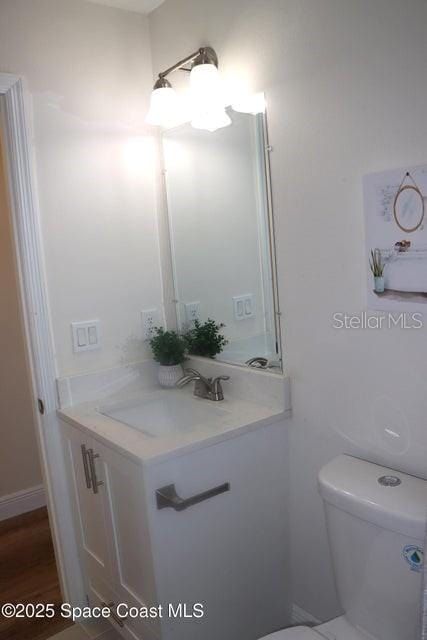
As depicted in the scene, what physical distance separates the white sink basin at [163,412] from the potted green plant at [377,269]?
719 mm

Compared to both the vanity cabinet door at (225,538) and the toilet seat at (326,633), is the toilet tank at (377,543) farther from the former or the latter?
the vanity cabinet door at (225,538)

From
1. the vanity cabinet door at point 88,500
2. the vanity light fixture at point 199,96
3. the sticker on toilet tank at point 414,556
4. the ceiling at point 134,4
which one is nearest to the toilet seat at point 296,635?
the sticker on toilet tank at point 414,556

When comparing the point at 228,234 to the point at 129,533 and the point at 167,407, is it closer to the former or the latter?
the point at 167,407

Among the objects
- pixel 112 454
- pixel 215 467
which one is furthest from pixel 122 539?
pixel 215 467

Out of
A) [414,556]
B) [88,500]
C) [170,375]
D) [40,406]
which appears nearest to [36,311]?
[40,406]

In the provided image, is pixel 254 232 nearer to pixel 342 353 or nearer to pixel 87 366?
pixel 342 353

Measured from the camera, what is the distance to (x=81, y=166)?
1881mm

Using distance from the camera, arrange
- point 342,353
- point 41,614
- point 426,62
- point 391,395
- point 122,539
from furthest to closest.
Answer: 1. point 41,614
2. point 122,539
3. point 342,353
4. point 391,395
5. point 426,62

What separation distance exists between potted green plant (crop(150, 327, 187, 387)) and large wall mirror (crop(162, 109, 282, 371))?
0.12 m

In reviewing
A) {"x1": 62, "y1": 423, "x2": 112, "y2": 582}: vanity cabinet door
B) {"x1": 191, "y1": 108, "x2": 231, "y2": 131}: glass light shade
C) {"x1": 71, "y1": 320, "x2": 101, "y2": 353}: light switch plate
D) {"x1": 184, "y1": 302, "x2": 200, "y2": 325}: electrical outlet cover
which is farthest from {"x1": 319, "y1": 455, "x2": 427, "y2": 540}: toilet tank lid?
{"x1": 191, "y1": 108, "x2": 231, "y2": 131}: glass light shade

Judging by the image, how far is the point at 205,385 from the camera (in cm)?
190

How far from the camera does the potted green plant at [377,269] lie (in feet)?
4.44

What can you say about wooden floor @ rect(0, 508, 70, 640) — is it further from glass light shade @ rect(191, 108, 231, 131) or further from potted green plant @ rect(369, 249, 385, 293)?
glass light shade @ rect(191, 108, 231, 131)

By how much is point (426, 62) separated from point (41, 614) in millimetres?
2312
